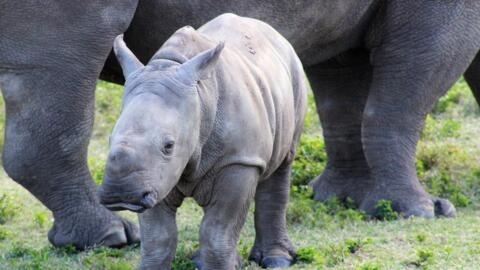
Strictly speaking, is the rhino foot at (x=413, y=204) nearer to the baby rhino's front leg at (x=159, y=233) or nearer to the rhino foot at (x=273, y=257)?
the rhino foot at (x=273, y=257)

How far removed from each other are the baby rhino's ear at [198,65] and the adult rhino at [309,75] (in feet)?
5.50

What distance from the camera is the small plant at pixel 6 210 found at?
27.7 ft

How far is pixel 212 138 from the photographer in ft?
19.1

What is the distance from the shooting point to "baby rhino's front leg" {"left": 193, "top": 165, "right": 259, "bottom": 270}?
592 centimetres

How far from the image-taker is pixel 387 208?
834cm

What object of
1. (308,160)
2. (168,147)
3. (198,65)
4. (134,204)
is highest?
(198,65)

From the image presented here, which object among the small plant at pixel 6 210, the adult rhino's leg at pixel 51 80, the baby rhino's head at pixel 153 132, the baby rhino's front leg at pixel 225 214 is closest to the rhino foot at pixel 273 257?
the baby rhino's front leg at pixel 225 214

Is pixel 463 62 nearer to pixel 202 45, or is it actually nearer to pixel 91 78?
pixel 91 78

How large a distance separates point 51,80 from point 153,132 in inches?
73.2

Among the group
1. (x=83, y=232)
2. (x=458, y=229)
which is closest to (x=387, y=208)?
(x=458, y=229)

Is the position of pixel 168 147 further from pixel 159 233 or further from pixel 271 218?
pixel 271 218

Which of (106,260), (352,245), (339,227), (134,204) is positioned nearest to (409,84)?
(339,227)

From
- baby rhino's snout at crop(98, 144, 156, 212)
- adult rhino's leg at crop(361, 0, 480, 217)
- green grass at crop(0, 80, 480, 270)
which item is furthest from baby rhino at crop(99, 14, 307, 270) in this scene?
adult rhino's leg at crop(361, 0, 480, 217)

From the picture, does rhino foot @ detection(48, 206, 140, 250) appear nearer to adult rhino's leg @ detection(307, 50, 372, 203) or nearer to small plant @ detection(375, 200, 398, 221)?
small plant @ detection(375, 200, 398, 221)
